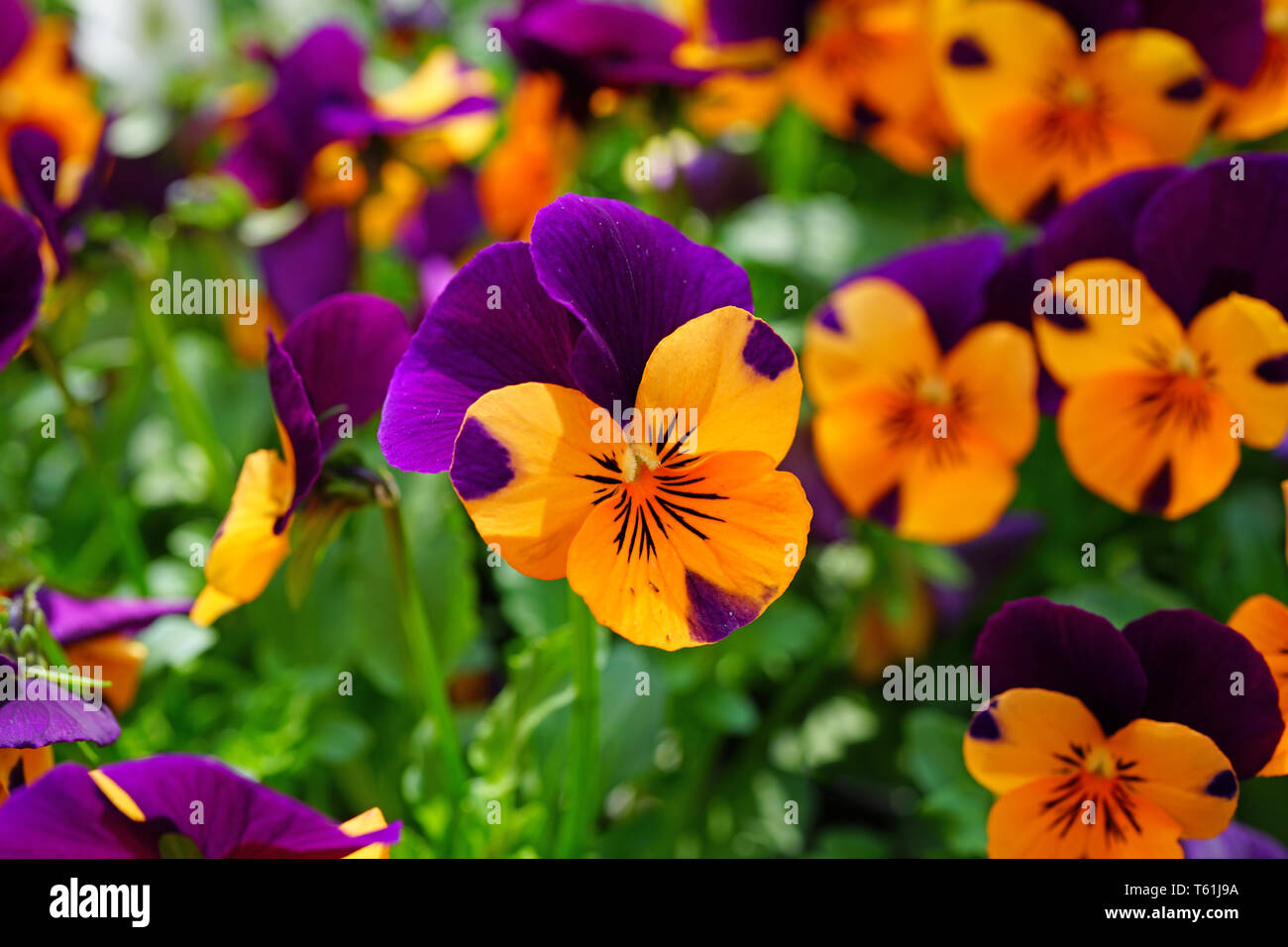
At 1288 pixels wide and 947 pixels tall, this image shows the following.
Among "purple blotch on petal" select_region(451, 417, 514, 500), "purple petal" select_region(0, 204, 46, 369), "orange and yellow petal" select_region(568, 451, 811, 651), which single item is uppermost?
"purple petal" select_region(0, 204, 46, 369)

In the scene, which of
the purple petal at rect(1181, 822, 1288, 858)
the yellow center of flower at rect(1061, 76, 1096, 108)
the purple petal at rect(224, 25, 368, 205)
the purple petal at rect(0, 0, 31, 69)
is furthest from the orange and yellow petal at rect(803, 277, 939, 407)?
the purple petal at rect(0, 0, 31, 69)

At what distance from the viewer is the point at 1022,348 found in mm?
661

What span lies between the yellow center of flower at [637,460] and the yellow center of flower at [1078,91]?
1.71 ft

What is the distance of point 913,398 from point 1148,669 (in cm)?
26

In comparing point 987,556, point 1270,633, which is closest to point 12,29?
point 987,556

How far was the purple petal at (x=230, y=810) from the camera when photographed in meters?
0.46

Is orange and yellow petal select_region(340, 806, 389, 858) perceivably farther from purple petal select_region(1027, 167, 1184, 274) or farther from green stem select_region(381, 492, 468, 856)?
purple petal select_region(1027, 167, 1184, 274)

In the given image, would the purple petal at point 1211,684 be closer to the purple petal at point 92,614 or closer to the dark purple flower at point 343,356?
the dark purple flower at point 343,356

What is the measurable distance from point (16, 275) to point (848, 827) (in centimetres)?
77

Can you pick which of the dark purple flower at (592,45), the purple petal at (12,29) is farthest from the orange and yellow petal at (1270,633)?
the purple petal at (12,29)

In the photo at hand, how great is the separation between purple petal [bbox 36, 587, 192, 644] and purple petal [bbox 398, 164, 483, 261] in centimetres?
46

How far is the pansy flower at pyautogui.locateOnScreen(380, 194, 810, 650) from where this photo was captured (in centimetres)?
43

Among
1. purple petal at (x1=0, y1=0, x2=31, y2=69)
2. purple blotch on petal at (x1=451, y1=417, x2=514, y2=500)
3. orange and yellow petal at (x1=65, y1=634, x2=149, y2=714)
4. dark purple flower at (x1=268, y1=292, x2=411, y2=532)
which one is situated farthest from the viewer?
purple petal at (x1=0, y1=0, x2=31, y2=69)
